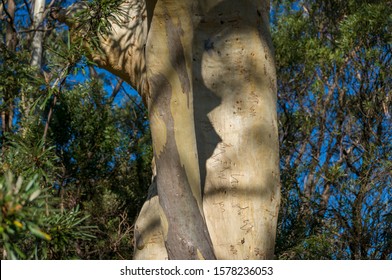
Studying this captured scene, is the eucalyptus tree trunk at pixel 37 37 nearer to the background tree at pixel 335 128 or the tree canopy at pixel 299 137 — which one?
the tree canopy at pixel 299 137

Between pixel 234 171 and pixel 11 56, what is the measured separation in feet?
11.8

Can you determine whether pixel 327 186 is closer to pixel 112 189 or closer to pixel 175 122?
pixel 112 189

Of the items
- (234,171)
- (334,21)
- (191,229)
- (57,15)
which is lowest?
(191,229)

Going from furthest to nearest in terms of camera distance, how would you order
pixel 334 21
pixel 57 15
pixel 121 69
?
pixel 334 21
pixel 57 15
pixel 121 69

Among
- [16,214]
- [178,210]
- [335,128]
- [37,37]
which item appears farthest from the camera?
[37,37]

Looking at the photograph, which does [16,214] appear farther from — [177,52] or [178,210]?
[177,52]

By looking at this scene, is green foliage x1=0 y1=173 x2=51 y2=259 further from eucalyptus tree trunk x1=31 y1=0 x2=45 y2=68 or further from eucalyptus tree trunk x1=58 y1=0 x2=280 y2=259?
eucalyptus tree trunk x1=31 y1=0 x2=45 y2=68

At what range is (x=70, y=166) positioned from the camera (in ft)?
16.5

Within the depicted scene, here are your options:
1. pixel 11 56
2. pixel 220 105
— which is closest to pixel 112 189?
pixel 11 56

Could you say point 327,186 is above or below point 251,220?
above

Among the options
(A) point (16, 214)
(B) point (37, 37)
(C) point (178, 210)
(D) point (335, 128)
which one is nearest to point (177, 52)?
(C) point (178, 210)

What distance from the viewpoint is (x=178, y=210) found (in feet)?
5.66

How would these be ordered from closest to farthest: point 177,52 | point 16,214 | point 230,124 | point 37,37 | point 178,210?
1. point 16,214
2. point 178,210
3. point 177,52
4. point 230,124
5. point 37,37
